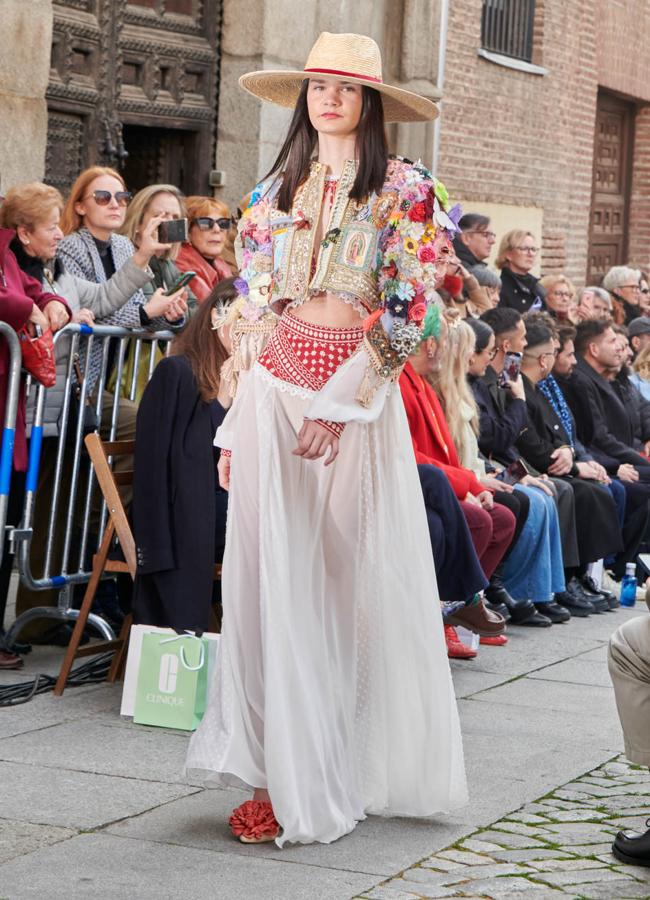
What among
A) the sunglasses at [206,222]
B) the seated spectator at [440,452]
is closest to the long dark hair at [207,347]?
the seated spectator at [440,452]

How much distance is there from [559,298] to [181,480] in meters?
6.80

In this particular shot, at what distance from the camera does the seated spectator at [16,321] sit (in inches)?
268

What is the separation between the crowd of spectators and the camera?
662 centimetres

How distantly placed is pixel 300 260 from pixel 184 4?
7.81 m

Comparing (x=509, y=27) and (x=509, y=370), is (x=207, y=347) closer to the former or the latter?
(x=509, y=370)

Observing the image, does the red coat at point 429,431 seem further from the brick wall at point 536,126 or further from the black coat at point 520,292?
the brick wall at point 536,126

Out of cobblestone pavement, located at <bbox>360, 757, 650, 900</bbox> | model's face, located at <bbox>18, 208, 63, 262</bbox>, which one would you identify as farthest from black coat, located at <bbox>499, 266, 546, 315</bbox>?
cobblestone pavement, located at <bbox>360, 757, 650, 900</bbox>

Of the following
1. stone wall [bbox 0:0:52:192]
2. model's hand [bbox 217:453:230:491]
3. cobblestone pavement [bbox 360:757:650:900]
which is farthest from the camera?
stone wall [bbox 0:0:52:192]

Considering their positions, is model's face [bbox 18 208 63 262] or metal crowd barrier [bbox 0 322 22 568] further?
model's face [bbox 18 208 63 262]

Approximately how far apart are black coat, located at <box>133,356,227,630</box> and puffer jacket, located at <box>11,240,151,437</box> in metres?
0.62

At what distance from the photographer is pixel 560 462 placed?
9742mm

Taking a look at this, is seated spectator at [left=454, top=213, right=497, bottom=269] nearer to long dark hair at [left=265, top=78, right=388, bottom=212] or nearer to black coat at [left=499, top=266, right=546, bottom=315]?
black coat at [left=499, top=266, right=546, bottom=315]

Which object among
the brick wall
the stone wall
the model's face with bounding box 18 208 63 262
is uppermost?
the brick wall

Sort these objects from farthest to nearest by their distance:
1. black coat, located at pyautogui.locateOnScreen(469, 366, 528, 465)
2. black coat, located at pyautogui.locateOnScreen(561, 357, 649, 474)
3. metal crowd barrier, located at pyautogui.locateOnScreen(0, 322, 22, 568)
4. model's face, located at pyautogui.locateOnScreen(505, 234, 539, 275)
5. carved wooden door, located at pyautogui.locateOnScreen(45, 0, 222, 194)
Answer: model's face, located at pyautogui.locateOnScreen(505, 234, 539, 275) < carved wooden door, located at pyautogui.locateOnScreen(45, 0, 222, 194) < black coat, located at pyautogui.locateOnScreen(561, 357, 649, 474) < black coat, located at pyautogui.locateOnScreen(469, 366, 528, 465) < metal crowd barrier, located at pyautogui.locateOnScreen(0, 322, 22, 568)
